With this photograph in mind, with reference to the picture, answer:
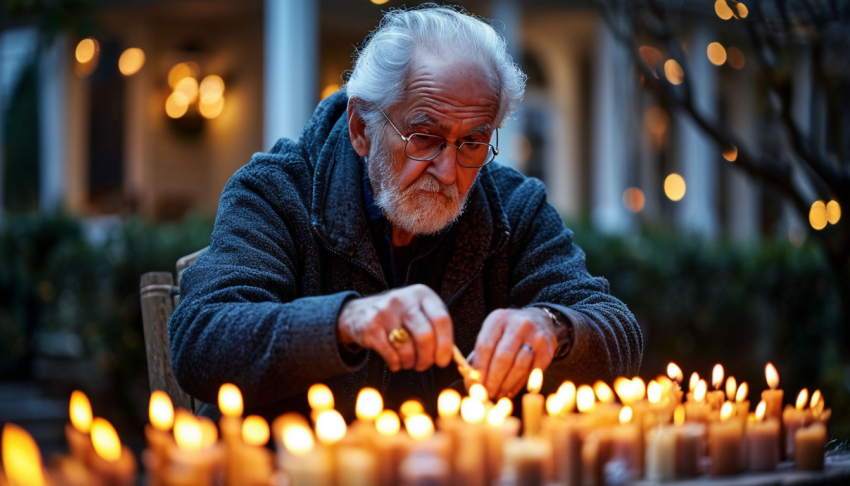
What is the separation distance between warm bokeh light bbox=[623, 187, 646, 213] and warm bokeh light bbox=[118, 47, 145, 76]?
20.8 feet

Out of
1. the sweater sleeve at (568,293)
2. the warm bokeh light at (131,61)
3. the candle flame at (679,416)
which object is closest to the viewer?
the candle flame at (679,416)

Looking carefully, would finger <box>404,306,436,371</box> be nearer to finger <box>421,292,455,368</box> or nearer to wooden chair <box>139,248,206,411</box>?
finger <box>421,292,455,368</box>

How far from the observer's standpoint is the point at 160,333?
2490 mm

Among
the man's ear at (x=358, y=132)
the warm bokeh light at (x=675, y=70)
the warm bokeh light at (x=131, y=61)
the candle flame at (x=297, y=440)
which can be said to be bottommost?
the candle flame at (x=297, y=440)

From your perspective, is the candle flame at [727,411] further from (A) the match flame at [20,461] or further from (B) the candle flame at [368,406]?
(A) the match flame at [20,461]

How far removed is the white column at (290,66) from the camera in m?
8.91

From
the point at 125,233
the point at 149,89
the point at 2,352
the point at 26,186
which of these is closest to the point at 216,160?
A: the point at 149,89

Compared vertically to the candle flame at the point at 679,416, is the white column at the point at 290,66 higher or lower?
higher

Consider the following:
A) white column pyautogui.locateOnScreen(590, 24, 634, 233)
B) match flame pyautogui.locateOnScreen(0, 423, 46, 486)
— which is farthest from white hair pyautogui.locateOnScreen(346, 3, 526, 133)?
white column pyautogui.locateOnScreen(590, 24, 634, 233)

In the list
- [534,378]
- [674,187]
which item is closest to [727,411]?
[534,378]

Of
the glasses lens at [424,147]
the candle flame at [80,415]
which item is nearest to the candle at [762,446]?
the candle flame at [80,415]

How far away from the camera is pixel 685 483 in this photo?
1.37 metres

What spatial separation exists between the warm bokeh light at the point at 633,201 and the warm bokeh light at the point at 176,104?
5.83 m

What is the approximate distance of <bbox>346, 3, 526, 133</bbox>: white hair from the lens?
2400 mm
